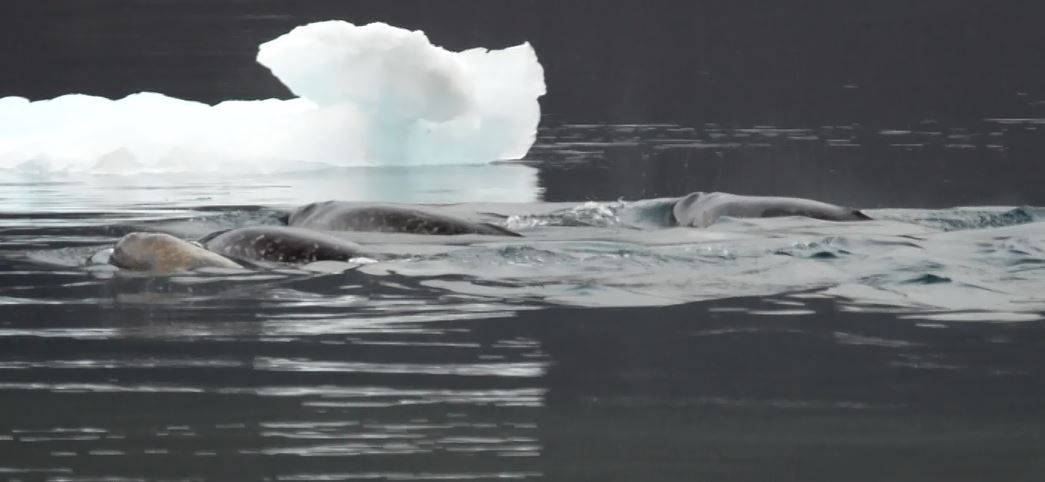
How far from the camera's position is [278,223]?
43.5ft

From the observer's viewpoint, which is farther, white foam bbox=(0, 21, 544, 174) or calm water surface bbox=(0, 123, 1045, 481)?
white foam bbox=(0, 21, 544, 174)

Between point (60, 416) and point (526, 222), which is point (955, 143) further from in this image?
point (60, 416)

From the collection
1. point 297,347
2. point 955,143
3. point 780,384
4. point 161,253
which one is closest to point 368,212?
point 161,253

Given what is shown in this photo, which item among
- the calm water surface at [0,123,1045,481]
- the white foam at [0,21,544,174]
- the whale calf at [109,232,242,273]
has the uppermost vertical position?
the white foam at [0,21,544,174]

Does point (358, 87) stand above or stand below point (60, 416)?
above

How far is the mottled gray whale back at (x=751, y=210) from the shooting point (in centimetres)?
1284

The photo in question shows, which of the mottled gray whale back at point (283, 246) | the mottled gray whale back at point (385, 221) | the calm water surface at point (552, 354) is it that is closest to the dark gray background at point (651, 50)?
the mottled gray whale back at point (385, 221)

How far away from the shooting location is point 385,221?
1234 cm

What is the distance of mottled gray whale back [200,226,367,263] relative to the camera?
1096 cm

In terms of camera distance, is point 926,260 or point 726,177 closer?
point 926,260

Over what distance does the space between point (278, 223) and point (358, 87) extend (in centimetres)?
471

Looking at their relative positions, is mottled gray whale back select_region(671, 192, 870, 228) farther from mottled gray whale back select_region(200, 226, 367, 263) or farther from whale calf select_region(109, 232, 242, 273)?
whale calf select_region(109, 232, 242, 273)

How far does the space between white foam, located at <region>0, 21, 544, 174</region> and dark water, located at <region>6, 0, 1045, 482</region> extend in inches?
22.4

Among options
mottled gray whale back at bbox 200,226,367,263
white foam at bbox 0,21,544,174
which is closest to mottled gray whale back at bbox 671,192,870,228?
mottled gray whale back at bbox 200,226,367,263
